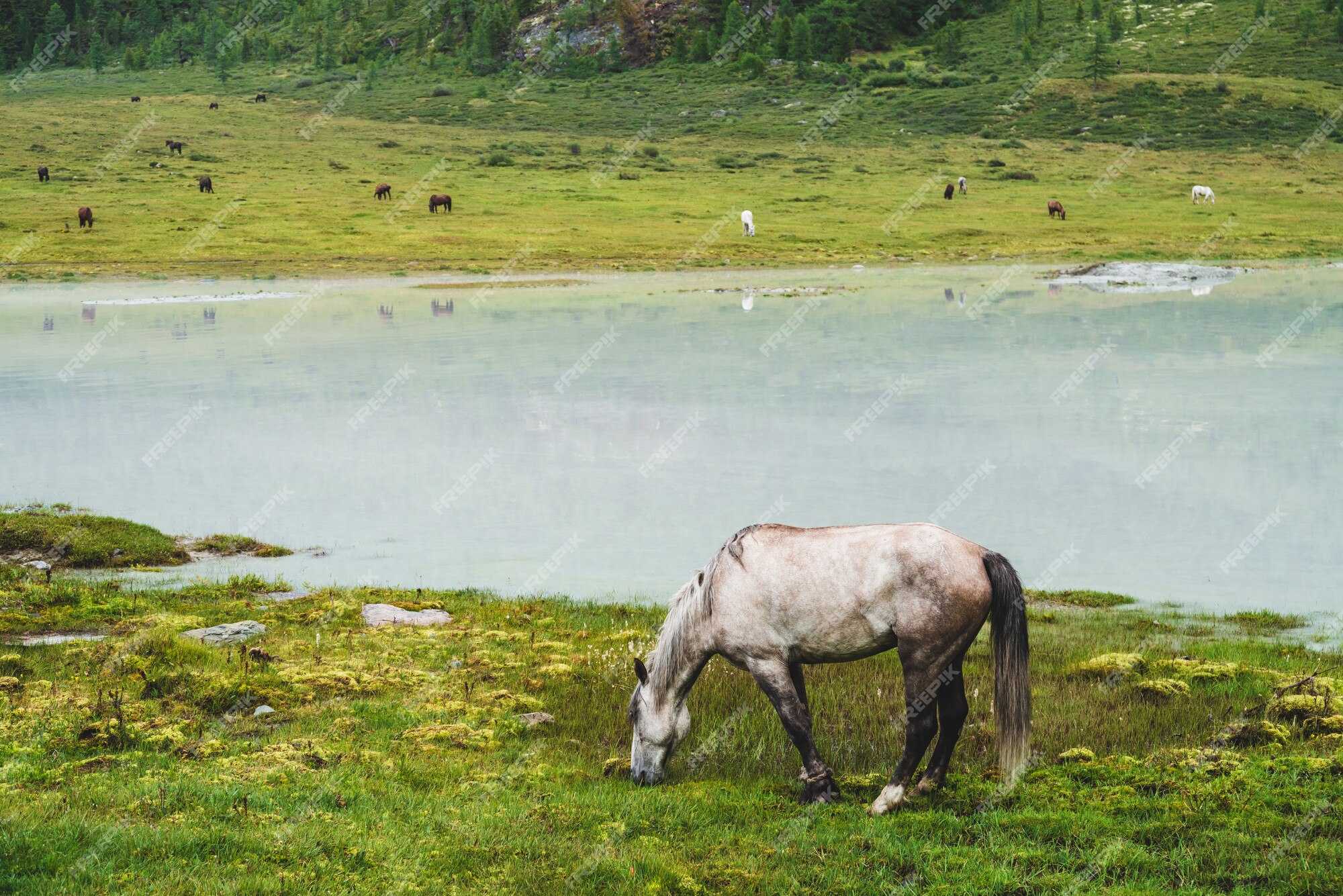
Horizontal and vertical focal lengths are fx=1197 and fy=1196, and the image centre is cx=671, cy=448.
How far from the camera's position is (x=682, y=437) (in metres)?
23.0

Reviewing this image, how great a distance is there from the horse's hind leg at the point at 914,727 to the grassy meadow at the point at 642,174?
5313 centimetres

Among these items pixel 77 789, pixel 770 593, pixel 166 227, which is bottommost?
pixel 166 227

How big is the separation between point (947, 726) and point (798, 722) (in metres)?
1.00

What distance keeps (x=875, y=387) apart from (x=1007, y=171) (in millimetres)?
77098

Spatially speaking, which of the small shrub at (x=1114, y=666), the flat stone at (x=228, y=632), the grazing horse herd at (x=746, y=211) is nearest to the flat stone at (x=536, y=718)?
the flat stone at (x=228, y=632)

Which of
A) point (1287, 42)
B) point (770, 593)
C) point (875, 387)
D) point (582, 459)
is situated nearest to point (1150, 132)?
point (1287, 42)

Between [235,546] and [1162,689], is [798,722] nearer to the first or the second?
[1162,689]

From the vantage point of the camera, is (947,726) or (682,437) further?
(682,437)

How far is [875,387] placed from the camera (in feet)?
91.6

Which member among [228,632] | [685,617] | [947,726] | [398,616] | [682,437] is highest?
[685,617]

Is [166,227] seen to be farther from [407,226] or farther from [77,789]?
[77,789]

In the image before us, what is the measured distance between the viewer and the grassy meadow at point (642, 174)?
6400 centimetres

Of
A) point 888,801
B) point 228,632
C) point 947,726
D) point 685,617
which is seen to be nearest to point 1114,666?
point 947,726

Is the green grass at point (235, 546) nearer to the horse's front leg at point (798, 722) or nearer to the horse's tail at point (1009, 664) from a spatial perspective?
the horse's front leg at point (798, 722)
